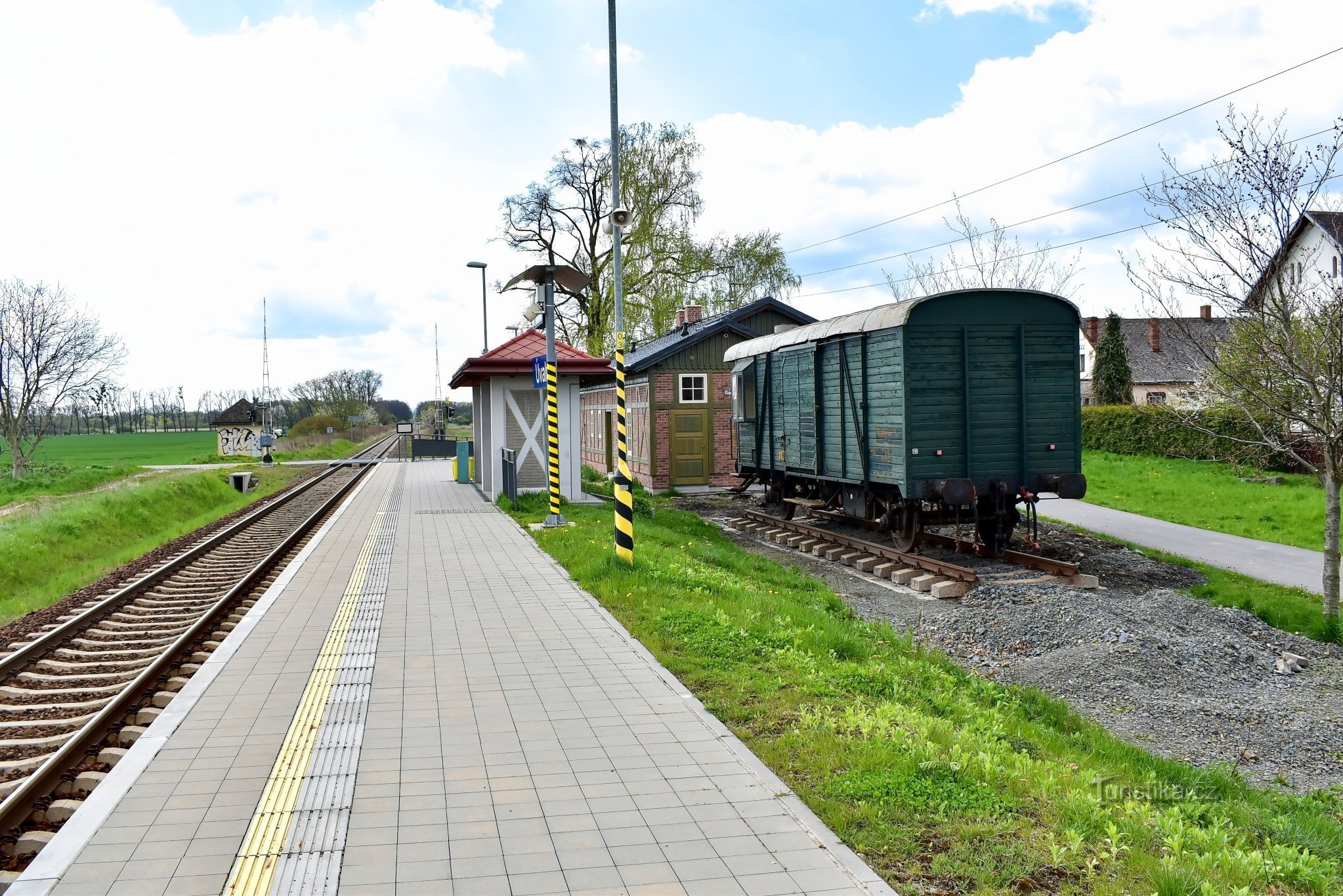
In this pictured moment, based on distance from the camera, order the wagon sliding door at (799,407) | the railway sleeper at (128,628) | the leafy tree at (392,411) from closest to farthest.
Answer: the railway sleeper at (128,628)
the wagon sliding door at (799,407)
the leafy tree at (392,411)

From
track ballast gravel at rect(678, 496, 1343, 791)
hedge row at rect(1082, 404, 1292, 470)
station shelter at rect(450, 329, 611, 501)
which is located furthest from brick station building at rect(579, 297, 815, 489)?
track ballast gravel at rect(678, 496, 1343, 791)

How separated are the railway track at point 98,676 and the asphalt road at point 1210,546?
1235 cm

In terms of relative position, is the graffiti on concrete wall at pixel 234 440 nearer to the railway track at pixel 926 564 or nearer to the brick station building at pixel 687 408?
the brick station building at pixel 687 408

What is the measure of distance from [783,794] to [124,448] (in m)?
79.9

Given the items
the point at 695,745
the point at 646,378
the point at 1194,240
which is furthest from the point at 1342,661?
the point at 646,378

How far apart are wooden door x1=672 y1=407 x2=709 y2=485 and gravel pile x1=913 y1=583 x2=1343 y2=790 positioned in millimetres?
14810

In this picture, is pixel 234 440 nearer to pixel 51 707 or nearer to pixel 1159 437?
pixel 1159 437

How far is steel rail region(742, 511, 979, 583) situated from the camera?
12.2 m

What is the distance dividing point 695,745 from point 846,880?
1.77 m

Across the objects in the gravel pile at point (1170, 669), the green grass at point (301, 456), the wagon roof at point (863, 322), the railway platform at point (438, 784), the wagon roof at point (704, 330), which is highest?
the wagon roof at point (704, 330)

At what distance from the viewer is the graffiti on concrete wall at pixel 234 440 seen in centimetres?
6275

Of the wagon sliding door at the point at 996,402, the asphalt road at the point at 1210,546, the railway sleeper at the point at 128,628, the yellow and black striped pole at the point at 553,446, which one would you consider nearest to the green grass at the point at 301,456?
the yellow and black striped pole at the point at 553,446

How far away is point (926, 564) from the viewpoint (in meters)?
12.9

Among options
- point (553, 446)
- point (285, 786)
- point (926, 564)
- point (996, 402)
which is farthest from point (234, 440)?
point (285, 786)
